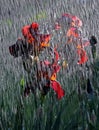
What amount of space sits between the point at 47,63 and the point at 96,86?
278 mm

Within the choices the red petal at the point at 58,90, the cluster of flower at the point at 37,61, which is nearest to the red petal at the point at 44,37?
the cluster of flower at the point at 37,61

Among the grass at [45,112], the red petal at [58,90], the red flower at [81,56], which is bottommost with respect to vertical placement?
the grass at [45,112]

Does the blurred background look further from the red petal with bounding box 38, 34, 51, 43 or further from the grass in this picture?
the red petal with bounding box 38, 34, 51, 43

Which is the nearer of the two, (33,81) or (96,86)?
(33,81)

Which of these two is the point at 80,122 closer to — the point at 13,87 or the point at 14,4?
the point at 13,87

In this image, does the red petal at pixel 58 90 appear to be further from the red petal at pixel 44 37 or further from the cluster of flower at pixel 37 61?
the red petal at pixel 44 37

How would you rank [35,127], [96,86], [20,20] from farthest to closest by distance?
[20,20] → [96,86] → [35,127]

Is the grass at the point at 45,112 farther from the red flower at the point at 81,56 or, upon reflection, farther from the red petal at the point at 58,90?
the red flower at the point at 81,56

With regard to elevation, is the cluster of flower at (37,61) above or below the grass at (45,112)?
above

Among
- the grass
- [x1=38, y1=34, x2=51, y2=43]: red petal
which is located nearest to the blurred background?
the grass

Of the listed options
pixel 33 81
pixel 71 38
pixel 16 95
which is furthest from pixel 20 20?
pixel 33 81

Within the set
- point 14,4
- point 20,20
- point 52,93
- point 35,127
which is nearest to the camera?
point 35,127

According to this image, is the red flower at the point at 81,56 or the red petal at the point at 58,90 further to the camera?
the red flower at the point at 81,56

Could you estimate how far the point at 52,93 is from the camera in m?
1.32
